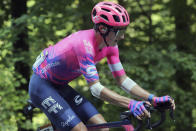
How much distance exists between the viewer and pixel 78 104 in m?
4.42

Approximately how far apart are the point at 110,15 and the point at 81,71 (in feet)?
2.37

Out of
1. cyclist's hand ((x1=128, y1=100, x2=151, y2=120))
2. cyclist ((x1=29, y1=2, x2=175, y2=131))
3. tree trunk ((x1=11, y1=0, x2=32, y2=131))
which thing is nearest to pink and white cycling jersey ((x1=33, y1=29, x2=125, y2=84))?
cyclist ((x1=29, y1=2, x2=175, y2=131))

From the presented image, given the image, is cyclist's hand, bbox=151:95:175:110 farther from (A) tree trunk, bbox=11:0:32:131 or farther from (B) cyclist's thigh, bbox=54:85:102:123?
(A) tree trunk, bbox=11:0:32:131

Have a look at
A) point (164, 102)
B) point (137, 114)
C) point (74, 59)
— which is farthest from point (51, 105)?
point (164, 102)

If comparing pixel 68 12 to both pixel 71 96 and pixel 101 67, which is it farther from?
pixel 71 96

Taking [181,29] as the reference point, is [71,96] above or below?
above

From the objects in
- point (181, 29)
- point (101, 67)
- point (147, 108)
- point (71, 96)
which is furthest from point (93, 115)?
point (181, 29)

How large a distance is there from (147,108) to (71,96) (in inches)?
55.3

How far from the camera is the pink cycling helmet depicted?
3.81m

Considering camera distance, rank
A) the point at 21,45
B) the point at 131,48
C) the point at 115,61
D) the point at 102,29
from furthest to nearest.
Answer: the point at 21,45
the point at 131,48
the point at 115,61
the point at 102,29

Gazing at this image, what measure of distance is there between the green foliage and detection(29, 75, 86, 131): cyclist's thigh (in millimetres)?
2664

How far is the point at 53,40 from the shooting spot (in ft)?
26.8

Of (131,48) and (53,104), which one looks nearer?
(53,104)

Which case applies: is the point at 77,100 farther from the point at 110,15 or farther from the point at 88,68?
the point at 110,15
